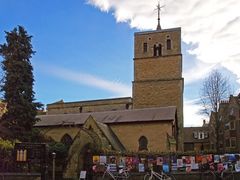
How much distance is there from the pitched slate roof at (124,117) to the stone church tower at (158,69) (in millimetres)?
9061

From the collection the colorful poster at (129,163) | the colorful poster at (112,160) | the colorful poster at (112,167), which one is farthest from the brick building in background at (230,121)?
the colorful poster at (112,167)

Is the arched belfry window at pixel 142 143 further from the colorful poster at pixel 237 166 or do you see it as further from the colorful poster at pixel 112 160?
the colorful poster at pixel 237 166

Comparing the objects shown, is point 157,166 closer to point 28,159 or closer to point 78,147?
point 78,147

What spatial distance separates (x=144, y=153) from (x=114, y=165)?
14.9 ft

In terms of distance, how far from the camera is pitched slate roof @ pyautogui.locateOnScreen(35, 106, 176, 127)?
144 feet

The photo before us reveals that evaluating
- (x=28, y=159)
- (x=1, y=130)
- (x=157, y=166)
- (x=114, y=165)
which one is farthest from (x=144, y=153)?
(x=28, y=159)

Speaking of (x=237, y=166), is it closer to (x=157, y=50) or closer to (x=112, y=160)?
(x=112, y=160)

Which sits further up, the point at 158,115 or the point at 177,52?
the point at 177,52

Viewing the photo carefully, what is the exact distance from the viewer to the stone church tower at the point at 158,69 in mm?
55812

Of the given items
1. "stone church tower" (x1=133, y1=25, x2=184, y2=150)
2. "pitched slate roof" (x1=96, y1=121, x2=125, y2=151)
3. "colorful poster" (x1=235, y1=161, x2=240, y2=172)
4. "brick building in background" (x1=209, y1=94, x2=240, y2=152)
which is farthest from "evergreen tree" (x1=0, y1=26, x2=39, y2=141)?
"brick building in background" (x1=209, y1=94, x2=240, y2=152)

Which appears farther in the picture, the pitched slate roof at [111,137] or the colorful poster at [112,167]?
the pitched slate roof at [111,137]

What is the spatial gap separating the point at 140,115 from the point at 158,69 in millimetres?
14031

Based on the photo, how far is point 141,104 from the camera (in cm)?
5744

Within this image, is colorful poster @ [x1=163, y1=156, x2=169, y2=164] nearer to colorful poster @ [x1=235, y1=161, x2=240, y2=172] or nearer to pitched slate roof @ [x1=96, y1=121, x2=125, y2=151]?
colorful poster @ [x1=235, y1=161, x2=240, y2=172]
